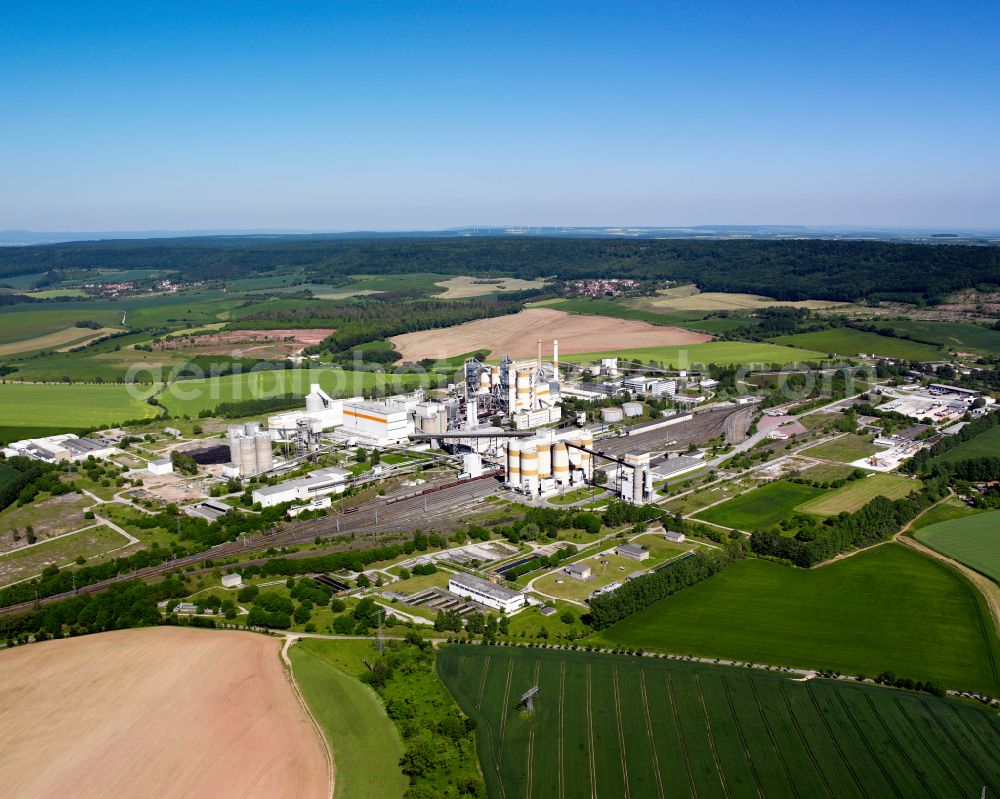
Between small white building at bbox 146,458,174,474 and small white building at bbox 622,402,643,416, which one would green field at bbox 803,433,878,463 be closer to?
small white building at bbox 622,402,643,416

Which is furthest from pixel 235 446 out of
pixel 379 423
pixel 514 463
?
pixel 514 463

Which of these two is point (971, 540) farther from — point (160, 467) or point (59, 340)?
point (59, 340)

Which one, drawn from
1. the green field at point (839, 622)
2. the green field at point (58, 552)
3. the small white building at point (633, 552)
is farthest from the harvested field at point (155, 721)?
the small white building at point (633, 552)

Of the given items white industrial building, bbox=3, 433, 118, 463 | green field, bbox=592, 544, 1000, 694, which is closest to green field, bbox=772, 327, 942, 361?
green field, bbox=592, 544, 1000, 694

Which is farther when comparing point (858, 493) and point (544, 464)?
point (544, 464)

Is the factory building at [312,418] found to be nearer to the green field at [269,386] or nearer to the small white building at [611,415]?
the green field at [269,386]
